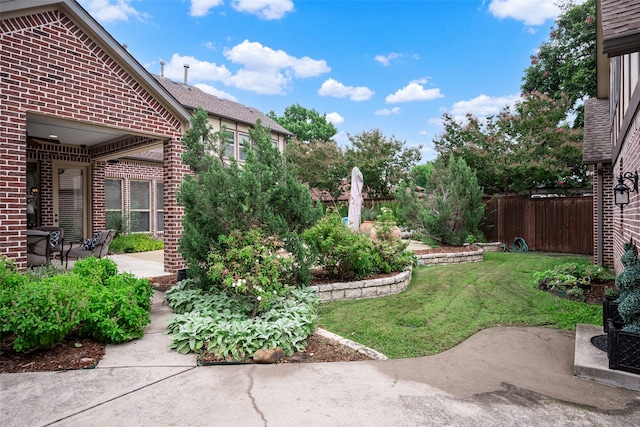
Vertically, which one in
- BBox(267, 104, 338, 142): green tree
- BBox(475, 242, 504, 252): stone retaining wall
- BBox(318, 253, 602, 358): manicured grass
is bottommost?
BBox(318, 253, 602, 358): manicured grass

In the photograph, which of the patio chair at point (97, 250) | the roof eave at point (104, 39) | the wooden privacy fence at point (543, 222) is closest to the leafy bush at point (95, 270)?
the patio chair at point (97, 250)

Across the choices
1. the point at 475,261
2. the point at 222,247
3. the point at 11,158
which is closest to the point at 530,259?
the point at 475,261

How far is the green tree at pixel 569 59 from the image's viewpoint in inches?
692

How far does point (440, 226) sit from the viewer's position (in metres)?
11.8

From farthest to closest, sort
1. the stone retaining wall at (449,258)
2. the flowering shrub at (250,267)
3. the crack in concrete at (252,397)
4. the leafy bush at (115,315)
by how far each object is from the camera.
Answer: the stone retaining wall at (449,258) < the flowering shrub at (250,267) < the leafy bush at (115,315) < the crack in concrete at (252,397)

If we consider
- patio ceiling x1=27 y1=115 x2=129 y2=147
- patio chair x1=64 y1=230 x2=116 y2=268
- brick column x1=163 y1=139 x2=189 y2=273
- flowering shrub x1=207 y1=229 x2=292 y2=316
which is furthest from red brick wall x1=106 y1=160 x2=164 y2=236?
flowering shrub x1=207 y1=229 x2=292 y2=316

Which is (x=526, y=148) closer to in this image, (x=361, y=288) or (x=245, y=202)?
(x=361, y=288)

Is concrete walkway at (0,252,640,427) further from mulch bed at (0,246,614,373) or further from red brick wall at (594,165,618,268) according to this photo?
red brick wall at (594,165,618,268)

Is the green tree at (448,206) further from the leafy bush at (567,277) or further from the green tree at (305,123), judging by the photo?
the green tree at (305,123)

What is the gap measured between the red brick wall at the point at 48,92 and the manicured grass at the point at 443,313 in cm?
465

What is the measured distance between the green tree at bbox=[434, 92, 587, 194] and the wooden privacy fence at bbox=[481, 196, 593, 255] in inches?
62.1

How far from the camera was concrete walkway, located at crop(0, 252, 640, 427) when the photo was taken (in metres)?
2.49

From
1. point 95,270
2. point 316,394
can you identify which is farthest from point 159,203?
point 316,394

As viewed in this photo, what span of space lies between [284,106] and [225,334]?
1600 inches
